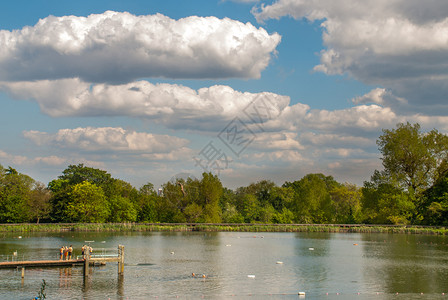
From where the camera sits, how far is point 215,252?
6988cm

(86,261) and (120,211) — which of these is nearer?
(86,261)

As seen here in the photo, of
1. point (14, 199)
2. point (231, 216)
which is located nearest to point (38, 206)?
point (14, 199)

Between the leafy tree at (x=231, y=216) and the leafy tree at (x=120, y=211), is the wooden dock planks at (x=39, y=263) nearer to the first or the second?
the leafy tree at (x=120, y=211)

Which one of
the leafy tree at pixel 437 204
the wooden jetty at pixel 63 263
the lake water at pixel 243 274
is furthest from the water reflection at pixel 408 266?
the wooden jetty at pixel 63 263

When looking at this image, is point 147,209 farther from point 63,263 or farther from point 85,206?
point 63,263

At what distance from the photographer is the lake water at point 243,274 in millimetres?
40094

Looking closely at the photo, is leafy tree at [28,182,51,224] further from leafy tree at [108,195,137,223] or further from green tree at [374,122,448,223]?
green tree at [374,122,448,223]

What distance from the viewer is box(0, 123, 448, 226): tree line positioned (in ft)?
364

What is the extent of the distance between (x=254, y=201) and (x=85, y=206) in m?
47.1

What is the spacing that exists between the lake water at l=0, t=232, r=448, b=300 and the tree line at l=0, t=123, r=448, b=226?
37319 mm

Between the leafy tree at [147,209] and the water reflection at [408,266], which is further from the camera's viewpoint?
the leafy tree at [147,209]

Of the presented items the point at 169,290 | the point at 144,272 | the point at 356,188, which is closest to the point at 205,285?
the point at 169,290

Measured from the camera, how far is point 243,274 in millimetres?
50188

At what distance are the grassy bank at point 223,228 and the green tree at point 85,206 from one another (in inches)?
197
